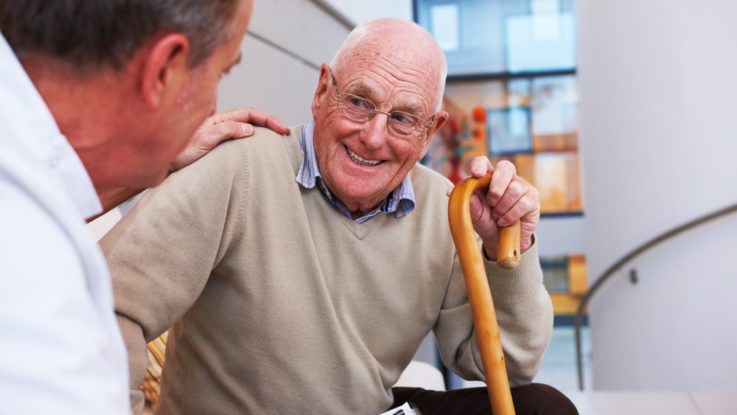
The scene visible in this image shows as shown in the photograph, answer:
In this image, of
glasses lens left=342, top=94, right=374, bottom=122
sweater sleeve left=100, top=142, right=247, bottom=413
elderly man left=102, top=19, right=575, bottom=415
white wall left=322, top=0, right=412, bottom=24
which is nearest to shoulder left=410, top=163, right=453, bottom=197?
elderly man left=102, top=19, right=575, bottom=415

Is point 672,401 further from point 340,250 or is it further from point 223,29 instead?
point 223,29

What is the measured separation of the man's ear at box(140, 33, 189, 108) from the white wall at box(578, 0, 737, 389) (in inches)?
142

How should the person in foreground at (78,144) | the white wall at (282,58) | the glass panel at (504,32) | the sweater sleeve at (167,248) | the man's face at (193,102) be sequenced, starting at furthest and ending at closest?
the glass panel at (504,32) < the white wall at (282,58) < the sweater sleeve at (167,248) < the man's face at (193,102) < the person in foreground at (78,144)

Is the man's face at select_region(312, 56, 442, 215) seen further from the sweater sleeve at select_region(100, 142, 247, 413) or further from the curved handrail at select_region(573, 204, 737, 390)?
the curved handrail at select_region(573, 204, 737, 390)

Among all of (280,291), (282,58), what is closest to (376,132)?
(280,291)

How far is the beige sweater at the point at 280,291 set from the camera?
149 cm

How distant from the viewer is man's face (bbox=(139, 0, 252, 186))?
824 millimetres

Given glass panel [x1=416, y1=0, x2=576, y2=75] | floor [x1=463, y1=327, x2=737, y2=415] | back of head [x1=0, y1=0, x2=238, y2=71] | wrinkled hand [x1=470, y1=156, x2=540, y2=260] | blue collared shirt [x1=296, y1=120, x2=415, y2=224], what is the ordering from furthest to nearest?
glass panel [x1=416, y1=0, x2=576, y2=75] < floor [x1=463, y1=327, x2=737, y2=415] < blue collared shirt [x1=296, y1=120, x2=415, y2=224] < wrinkled hand [x1=470, y1=156, x2=540, y2=260] < back of head [x1=0, y1=0, x2=238, y2=71]

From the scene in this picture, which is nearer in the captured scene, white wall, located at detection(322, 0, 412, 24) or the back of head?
the back of head

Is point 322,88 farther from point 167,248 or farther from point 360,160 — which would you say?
point 167,248

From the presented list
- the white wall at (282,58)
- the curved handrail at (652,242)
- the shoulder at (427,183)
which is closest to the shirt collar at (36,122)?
the shoulder at (427,183)

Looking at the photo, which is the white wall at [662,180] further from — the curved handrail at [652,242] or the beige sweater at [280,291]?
the beige sweater at [280,291]

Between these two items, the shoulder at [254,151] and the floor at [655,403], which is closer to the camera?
the shoulder at [254,151]

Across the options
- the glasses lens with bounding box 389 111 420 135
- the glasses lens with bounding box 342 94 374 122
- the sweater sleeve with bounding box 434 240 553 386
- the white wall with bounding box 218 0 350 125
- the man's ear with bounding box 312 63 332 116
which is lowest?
the sweater sleeve with bounding box 434 240 553 386
